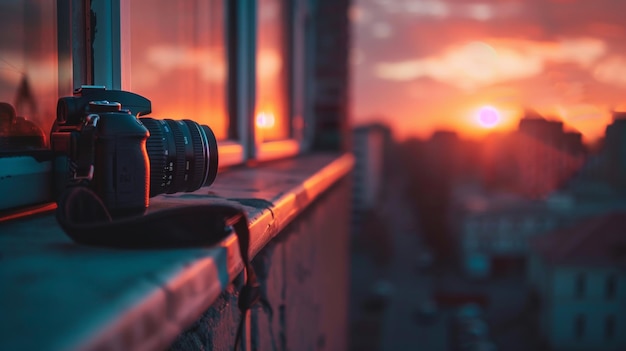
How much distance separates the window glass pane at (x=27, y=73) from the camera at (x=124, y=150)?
0.07 meters

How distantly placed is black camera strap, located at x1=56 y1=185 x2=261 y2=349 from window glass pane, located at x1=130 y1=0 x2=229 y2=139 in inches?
22.0

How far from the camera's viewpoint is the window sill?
13.5 inches

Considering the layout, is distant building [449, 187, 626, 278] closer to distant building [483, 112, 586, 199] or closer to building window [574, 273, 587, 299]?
building window [574, 273, 587, 299]

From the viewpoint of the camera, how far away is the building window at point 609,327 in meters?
9.48

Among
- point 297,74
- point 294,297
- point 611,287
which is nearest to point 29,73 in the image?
point 294,297

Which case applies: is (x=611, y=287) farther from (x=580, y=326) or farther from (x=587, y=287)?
(x=580, y=326)

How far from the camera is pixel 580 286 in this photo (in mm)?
10531

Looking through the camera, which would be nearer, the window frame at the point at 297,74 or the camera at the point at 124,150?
the camera at the point at 124,150

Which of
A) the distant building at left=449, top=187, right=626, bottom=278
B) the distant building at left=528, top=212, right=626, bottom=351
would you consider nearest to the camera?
the distant building at left=528, top=212, right=626, bottom=351

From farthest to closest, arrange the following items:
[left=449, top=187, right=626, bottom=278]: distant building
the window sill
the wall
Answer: [left=449, top=187, right=626, bottom=278]: distant building < the wall < the window sill

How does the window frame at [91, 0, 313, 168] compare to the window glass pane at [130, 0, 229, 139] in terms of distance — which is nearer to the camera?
the window frame at [91, 0, 313, 168]

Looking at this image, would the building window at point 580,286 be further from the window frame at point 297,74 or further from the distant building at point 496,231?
the window frame at point 297,74

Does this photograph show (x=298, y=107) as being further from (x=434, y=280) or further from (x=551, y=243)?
(x=434, y=280)

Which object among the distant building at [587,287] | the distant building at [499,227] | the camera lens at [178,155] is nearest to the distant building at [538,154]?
the distant building at [587,287]
